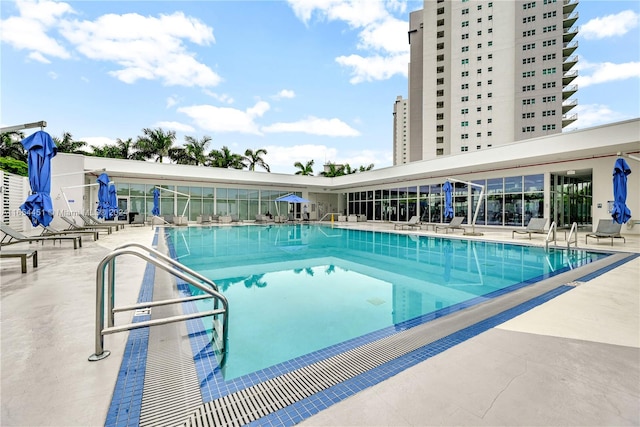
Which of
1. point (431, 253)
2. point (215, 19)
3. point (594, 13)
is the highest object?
point (594, 13)

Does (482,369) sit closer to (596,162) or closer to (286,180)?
(596,162)

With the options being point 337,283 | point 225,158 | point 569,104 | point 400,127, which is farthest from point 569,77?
point 400,127

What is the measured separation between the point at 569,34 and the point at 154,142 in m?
50.5

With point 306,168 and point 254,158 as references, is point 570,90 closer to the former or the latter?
point 306,168

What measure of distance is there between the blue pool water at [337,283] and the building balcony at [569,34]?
43.4m

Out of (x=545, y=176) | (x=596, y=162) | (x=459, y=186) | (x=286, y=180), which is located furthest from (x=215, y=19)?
(x=596, y=162)

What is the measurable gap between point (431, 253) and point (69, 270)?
8728mm

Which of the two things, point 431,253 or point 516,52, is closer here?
point 431,253

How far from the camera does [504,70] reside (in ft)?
124

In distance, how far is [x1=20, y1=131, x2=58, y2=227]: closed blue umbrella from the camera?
18.7ft

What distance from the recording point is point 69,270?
5.19m

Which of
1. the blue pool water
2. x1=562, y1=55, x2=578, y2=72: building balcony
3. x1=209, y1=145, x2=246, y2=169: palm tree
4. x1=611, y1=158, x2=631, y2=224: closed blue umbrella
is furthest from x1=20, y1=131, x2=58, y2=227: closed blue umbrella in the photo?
x1=562, y1=55, x2=578, y2=72: building balcony

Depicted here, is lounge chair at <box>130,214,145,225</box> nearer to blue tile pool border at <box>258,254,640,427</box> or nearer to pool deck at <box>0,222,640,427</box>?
pool deck at <box>0,222,640,427</box>

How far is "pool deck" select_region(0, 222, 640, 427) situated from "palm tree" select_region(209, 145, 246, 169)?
79.6ft
